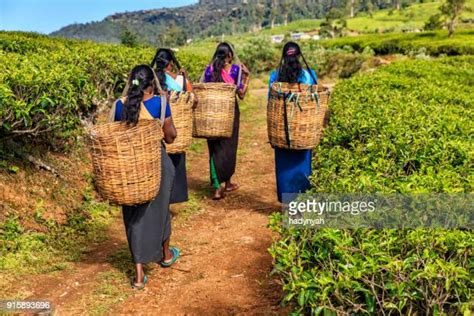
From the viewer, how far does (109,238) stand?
566 centimetres

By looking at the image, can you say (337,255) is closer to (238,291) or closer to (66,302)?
(238,291)

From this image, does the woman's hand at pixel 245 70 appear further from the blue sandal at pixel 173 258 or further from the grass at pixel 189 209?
the blue sandal at pixel 173 258

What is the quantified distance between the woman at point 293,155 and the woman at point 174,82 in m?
1.03

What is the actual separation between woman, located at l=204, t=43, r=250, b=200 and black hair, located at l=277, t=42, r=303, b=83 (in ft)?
3.05

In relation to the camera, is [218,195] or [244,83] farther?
[218,195]

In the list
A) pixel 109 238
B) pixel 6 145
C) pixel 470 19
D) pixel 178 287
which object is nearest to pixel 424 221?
pixel 178 287

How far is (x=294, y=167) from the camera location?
5.59 meters

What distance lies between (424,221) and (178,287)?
2401 mm

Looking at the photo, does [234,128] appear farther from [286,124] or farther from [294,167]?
[286,124]

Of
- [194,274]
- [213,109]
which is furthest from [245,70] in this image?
[194,274]

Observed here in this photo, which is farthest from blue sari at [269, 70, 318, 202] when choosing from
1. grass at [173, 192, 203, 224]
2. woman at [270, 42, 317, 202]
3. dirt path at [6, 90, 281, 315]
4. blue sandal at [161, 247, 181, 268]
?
blue sandal at [161, 247, 181, 268]

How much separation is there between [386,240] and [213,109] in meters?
3.57

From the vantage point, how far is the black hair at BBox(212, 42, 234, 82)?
20.6 feet

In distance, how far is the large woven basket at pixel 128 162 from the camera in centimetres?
376
